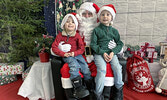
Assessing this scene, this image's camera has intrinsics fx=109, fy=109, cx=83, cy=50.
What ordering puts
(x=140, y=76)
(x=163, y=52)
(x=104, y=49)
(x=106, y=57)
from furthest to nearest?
(x=163, y=52) → (x=140, y=76) → (x=104, y=49) → (x=106, y=57)

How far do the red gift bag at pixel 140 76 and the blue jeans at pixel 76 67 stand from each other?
0.86 metres

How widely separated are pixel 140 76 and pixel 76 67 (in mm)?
1106

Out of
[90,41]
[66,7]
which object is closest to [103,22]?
[90,41]

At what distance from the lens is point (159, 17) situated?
2.00 metres

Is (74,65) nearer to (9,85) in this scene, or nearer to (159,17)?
(9,85)

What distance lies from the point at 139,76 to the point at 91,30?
1.09 meters

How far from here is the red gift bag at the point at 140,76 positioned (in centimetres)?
178

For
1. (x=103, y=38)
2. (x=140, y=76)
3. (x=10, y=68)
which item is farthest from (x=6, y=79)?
(x=140, y=76)

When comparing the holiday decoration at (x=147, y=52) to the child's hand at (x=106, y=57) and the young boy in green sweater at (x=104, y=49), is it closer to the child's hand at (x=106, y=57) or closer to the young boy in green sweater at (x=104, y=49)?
the young boy in green sweater at (x=104, y=49)

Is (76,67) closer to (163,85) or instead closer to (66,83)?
(66,83)

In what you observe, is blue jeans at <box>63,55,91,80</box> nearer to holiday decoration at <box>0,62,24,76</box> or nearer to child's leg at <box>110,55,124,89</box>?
child's leg at <box>110,55,124,89</box>

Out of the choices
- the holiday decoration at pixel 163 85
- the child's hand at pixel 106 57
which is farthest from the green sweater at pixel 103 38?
Result: the holiday decoration at pixel 163 85

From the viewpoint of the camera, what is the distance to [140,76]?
178cm

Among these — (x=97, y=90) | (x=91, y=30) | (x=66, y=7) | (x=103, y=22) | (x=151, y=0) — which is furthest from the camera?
(x=66, y=7)
